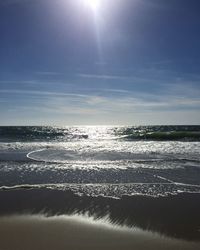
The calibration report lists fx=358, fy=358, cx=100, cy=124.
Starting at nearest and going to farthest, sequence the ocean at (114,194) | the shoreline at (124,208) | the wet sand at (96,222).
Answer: the wet sand at (96,222) → the shoreline at (124,208) → the ocean at (114,194)

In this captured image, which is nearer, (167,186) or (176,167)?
(167,186)

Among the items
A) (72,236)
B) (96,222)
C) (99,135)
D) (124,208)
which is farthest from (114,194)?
(99,135)

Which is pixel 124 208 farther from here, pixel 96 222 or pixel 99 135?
pixel 99 135

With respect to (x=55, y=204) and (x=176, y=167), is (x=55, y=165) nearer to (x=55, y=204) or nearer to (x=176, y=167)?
(x=176, y=167)

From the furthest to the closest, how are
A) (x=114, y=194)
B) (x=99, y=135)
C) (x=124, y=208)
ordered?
(x=99, y=135) < (x=114, y=194) < (x=124, y=208)

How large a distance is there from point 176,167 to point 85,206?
687cm

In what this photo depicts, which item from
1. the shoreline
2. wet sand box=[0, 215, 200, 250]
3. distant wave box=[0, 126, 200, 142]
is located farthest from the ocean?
distant wave box=[0, 126, 200, 142]

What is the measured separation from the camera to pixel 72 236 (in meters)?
5.82

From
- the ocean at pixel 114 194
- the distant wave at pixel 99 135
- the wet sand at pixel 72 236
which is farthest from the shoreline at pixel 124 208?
the distant wave at pixel 99 135

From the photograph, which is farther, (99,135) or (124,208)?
(99,135)

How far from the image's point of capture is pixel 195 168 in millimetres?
13422

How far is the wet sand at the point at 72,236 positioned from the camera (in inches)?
212

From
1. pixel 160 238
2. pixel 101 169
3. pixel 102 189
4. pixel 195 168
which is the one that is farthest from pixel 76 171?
pixel 160 238

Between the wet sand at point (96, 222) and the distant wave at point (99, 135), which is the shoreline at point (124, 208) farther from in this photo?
the distant wave at point (99, 135)
